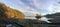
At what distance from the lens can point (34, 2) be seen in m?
3.32

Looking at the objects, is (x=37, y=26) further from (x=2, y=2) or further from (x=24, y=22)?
(x=2, y=2)

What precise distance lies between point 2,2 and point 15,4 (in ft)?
0.85

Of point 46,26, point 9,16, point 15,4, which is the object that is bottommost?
point 46,26

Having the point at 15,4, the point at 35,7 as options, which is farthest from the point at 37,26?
the point at 15,4

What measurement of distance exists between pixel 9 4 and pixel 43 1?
671mm

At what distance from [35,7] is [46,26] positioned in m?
0.43

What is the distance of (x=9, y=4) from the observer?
3311 millimetres

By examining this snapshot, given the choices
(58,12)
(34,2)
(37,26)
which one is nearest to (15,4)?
(34,2)

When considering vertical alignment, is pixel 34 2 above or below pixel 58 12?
above

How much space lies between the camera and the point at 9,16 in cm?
326

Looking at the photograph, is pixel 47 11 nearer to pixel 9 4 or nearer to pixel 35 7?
pixel 35 7

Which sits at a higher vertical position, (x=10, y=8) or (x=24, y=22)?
(x=10, y=8)

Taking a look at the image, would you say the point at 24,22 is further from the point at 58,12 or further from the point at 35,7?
the point at 58,12

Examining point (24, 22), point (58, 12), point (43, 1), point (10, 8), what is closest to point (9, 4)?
point (10, 8)
